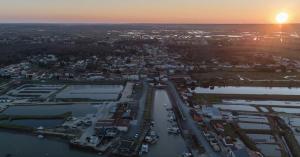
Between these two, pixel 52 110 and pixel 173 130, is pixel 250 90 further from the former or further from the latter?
pixel 52 110

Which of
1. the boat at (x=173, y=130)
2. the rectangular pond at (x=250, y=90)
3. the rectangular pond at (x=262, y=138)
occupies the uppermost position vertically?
the rectangular pond at (x=250, y=90)

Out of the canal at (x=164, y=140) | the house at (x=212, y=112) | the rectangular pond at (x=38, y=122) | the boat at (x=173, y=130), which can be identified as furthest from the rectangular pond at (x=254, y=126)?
the rectangular pond at (x=38, y=122)

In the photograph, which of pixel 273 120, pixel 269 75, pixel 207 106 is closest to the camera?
pixel 273 120

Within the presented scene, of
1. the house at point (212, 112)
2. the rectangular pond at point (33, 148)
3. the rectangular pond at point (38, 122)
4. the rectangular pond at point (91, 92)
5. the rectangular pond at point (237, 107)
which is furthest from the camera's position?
the rectangular pond at point (91, 92)

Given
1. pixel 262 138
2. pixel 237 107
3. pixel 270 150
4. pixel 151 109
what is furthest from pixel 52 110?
pixel 270 150

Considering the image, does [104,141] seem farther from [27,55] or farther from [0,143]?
[27,55]

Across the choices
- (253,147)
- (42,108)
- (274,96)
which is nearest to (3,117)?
(42,108)

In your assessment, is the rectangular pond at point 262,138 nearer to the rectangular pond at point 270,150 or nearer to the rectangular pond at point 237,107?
the rectangular pond at point 270,150

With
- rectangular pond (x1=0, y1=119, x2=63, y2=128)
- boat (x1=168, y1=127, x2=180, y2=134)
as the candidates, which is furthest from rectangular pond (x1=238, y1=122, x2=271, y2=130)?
rectangular pond (x1=0, y1=119, x2=63, y2=128)
